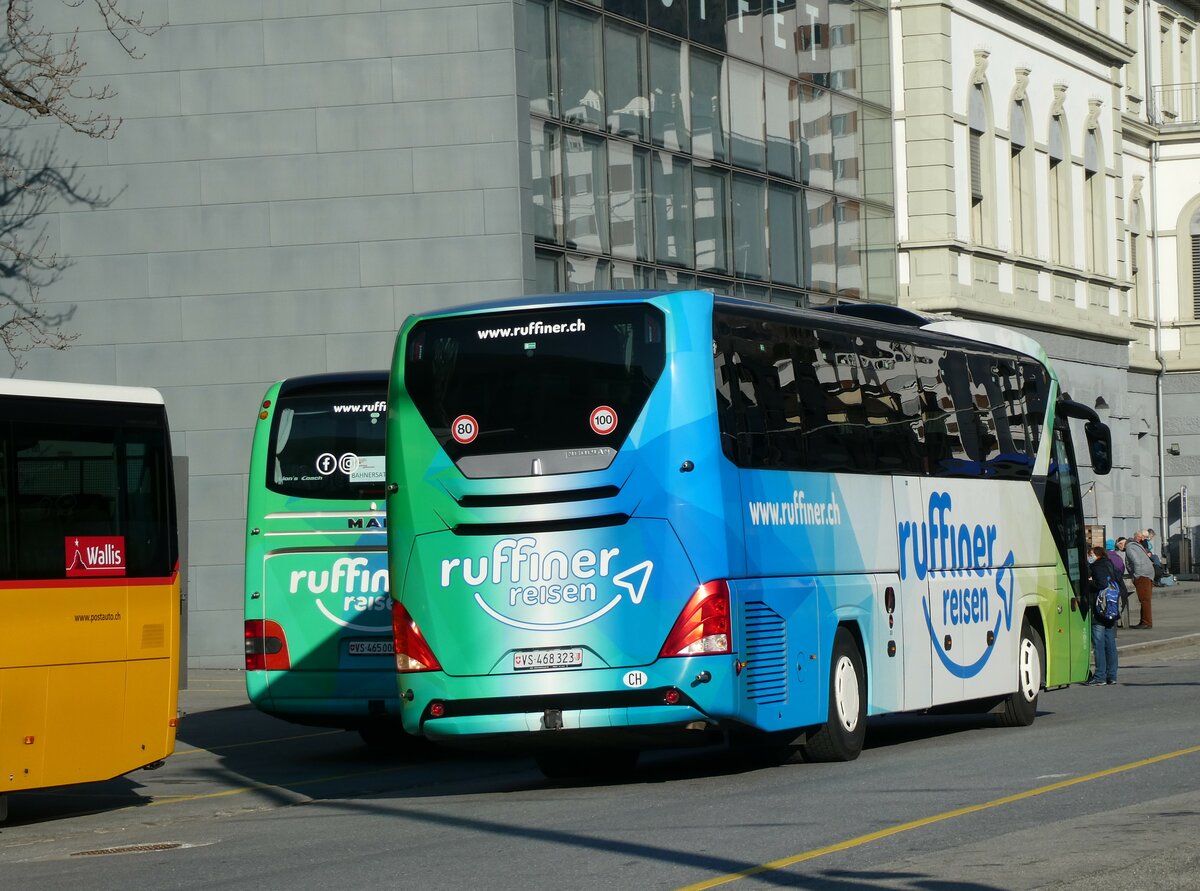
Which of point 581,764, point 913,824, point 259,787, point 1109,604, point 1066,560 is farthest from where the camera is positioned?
point 1109,604

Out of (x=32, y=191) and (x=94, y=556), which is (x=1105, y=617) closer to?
(x=94, y=556)

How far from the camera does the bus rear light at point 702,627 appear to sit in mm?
13484

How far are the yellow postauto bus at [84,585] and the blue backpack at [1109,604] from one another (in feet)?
42.2

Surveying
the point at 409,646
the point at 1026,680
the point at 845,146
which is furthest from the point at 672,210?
the point at 409,646

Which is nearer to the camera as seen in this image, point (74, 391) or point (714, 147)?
point (74, 391)

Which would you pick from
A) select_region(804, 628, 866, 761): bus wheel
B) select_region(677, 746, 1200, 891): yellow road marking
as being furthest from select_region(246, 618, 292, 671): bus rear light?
select_region(677, 746, 1200, 891): yellow road marking

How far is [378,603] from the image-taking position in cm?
1725

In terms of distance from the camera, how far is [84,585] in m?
13.6

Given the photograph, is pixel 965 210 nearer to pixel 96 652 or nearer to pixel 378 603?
pixel 378 603

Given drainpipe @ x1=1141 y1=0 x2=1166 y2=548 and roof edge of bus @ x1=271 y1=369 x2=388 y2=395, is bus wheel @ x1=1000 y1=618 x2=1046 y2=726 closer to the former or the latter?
roof edge of bus @ x1=271 y1=369 x2=388 y2=395

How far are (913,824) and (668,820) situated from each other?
1.52 m

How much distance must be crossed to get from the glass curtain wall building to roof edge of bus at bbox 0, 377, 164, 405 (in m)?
14.2

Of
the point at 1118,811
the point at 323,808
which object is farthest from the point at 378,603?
the point at 1118,811

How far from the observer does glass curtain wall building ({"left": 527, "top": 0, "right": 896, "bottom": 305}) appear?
29.2 meters
